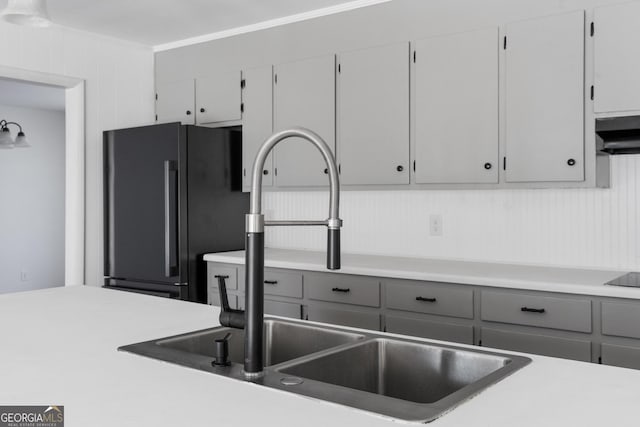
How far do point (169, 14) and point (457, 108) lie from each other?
1945 mm

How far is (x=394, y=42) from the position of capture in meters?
3.35

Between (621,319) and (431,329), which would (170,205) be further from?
(621,319)

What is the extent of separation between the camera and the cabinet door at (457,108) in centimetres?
302

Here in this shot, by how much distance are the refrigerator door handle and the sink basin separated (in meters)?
2.14

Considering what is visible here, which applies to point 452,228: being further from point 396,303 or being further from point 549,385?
point 549,385

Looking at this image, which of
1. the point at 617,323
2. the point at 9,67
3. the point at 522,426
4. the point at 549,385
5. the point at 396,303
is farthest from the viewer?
the point at 9,67

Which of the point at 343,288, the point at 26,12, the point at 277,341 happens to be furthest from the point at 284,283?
the point at 26,12

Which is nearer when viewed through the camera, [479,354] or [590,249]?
[479,354]

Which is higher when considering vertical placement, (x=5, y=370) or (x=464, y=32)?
(x=464, y=32)

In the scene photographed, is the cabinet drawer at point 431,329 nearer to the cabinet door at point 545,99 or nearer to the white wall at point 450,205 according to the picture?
the white wall at point 450,205

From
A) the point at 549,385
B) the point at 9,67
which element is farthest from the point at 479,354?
the point at 9,67

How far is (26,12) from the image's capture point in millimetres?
2012

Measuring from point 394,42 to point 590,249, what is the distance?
1520mm

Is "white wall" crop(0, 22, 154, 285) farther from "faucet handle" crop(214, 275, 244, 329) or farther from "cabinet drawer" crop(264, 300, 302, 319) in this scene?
"faucet handle" crop(214, 275, 244, 329)
